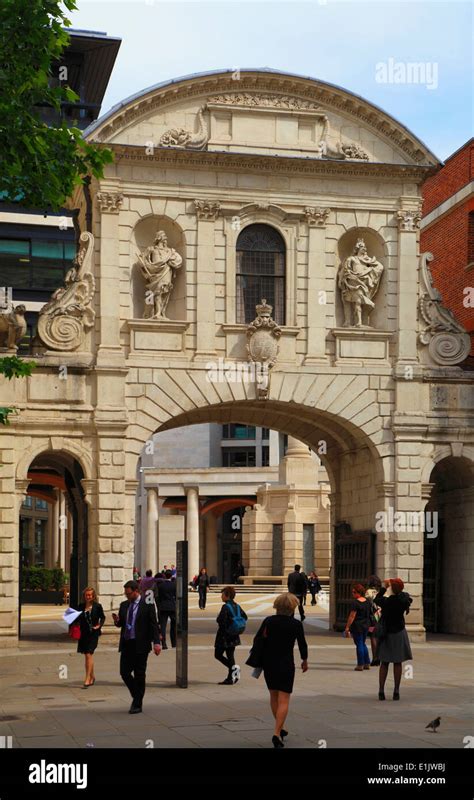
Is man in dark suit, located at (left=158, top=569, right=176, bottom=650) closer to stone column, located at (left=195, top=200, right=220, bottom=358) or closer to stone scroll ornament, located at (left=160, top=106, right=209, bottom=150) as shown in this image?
stone column, located at (left=195, top=200, right=220, bottom=358)

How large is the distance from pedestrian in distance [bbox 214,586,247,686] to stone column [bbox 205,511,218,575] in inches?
2726

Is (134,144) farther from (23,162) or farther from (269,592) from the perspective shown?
(269,592)

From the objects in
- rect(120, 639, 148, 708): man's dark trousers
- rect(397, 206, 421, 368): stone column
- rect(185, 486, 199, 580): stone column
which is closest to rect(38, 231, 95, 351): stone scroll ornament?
rect(397, 206, 421, 368): stone column

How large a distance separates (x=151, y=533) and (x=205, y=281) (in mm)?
51356

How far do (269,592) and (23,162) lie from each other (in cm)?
4802

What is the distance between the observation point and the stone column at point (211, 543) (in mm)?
91625

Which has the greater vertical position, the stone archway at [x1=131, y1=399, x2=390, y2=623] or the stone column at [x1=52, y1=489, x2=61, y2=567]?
the stone archway at [x1=131, y1=399, x2=390, y2=623]

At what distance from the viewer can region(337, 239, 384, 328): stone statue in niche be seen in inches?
1288

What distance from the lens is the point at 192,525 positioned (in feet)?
264

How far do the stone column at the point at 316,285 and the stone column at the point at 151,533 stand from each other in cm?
4891

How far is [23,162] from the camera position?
19.2 metres

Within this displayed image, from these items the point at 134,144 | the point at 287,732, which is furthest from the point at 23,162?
the point at 134,144

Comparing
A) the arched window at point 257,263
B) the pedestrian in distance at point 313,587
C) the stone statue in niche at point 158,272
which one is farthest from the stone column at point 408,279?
the pedestrian in distance at point 313,587

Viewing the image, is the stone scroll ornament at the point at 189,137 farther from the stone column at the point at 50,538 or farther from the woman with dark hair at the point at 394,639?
the stone column at the point at 50,538
